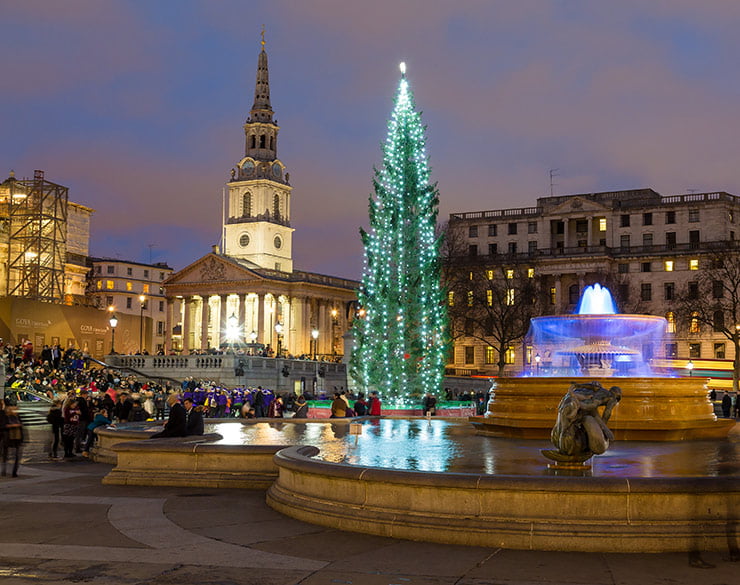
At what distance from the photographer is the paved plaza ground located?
7332mm

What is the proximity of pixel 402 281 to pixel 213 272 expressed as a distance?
73434 mm

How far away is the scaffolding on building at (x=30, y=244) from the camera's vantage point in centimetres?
5584

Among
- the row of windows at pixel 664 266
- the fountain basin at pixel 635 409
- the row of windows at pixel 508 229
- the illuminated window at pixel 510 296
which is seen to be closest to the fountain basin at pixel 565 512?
the fountain basin at pixel 635 409

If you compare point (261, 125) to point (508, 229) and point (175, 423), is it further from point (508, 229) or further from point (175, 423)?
point (175, 423)

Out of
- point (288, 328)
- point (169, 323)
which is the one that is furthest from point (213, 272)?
point (288, 328)

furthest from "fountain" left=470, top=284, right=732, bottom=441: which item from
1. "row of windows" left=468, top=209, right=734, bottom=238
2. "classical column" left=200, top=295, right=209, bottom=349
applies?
"classical column" left=200, top=295, right=209, bottom=349

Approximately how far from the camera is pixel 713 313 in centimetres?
7169

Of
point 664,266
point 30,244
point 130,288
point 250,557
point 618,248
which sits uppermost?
point 618,248

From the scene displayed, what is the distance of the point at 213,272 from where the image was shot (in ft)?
344

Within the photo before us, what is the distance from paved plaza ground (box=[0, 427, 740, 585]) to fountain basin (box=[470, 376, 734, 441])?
584cm

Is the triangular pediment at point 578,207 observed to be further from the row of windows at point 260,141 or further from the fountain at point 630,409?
the fountain at point 630,409

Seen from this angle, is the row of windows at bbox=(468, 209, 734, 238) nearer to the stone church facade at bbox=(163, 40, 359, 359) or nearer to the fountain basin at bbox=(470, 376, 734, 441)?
the stone church facade at bbox=(163, 40, 359, 359)

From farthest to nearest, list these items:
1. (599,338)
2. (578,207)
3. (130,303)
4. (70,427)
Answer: (130,303), (578,207), (599,338), (70,427)

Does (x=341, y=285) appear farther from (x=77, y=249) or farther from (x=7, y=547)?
(x=7, y=547)
